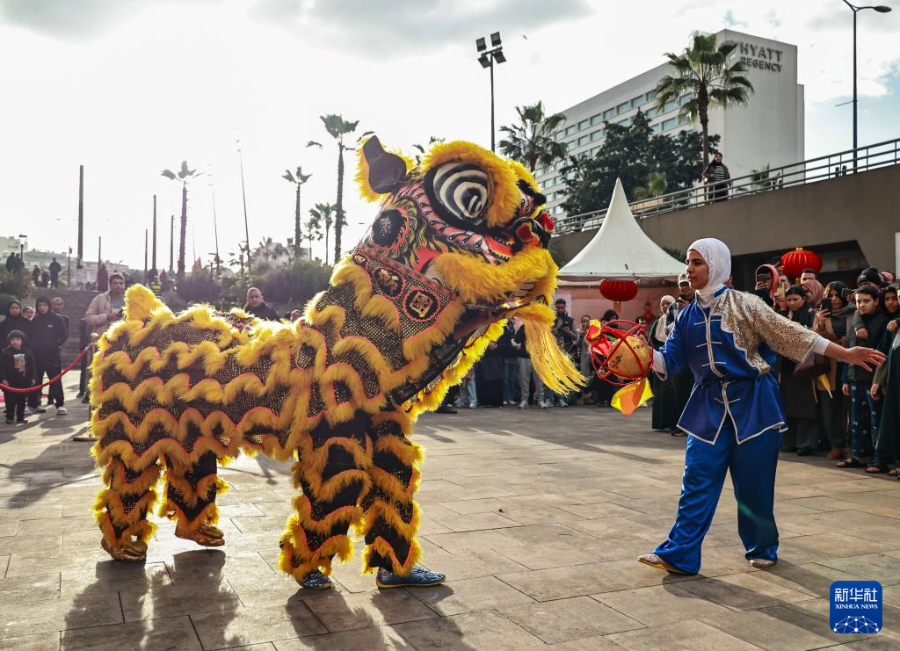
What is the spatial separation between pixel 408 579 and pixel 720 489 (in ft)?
5.70

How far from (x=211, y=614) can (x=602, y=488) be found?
147 inches

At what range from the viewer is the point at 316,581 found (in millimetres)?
3779

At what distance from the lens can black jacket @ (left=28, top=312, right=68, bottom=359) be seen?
39.9ft

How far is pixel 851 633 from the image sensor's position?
3.25 m

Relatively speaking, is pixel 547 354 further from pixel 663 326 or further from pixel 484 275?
pixel 663 326

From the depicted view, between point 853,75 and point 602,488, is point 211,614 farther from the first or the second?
point 853,75

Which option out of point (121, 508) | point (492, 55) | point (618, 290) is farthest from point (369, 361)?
point (492, 55)

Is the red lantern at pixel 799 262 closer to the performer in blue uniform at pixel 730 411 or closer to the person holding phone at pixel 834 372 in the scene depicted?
the person holding phone at pixel 834 372

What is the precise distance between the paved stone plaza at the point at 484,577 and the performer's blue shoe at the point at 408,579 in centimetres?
5

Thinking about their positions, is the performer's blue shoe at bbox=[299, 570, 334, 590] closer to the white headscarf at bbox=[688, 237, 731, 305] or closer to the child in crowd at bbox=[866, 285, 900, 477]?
the white headscarf at bbox=[688, 237, 731, 305]

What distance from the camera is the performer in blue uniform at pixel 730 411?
4164 millimetres

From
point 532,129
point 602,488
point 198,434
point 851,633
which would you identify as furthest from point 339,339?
point 532,129

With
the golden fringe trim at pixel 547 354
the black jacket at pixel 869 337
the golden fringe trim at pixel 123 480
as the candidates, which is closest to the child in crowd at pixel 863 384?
the black jacket at pixel 869 337

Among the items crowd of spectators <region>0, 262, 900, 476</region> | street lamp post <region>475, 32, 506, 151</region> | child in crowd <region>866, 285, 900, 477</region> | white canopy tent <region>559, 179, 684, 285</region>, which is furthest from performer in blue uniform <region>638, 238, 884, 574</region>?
street lamp post <region>475, 32, 506, 151</region>
